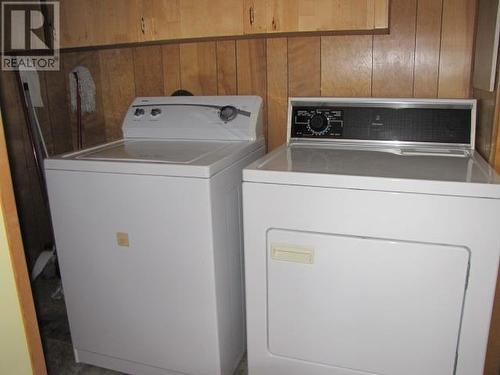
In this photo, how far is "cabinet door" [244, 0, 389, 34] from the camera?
5.05 feet

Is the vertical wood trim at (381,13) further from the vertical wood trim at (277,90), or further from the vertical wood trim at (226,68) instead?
the vertical wood trim at (226,68)

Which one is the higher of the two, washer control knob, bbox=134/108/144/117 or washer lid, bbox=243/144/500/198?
washer control knob, bbox=134/108/144/117

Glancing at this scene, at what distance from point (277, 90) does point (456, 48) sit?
80 cm

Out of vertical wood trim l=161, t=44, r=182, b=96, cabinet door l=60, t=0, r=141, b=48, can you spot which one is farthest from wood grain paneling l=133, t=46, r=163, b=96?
cabinet door l=60, t=0, r=141, b=48

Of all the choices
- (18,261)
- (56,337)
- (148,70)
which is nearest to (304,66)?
(148,70)

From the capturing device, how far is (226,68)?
6.87 feet

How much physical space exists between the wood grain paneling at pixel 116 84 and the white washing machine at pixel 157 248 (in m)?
0.54

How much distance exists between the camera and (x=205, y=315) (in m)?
1.56

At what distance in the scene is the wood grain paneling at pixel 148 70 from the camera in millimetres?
2209

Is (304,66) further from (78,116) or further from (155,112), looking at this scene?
(78,116)

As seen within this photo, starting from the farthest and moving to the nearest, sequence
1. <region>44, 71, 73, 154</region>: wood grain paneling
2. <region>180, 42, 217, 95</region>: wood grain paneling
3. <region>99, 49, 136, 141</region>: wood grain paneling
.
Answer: <region>44, 71, 73, 154</region>: wood grain paneling
<region>99, 49, 136, 141</region>: wood grain paneling
<region>180, 42, 217, 95</region>: wood grain paneling
